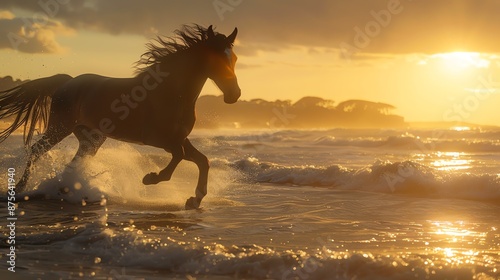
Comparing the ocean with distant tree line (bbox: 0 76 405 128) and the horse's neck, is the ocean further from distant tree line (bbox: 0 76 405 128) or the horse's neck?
distant tree line (bbox: 0 76 405 128)

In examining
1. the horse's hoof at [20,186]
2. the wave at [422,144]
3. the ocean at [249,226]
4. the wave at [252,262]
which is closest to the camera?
the wave at [252,262]

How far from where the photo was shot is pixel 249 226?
7457mm

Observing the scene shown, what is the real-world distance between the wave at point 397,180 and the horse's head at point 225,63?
539cm

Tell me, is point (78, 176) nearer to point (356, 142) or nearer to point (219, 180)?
point (219, 180)

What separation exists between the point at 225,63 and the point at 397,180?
243 inches

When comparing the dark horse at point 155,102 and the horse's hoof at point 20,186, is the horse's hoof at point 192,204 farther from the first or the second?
the horse's hoof at point 20,186

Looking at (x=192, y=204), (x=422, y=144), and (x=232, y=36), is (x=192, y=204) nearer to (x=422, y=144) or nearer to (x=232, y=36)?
(x=232, y=36)

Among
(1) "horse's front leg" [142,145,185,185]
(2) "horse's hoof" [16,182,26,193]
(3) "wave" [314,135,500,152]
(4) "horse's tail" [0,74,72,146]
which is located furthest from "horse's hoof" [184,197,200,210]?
(3) "wave" [314,135,500,152]

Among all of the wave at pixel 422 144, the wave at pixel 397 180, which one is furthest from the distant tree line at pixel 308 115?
the wave at pixel 397 180

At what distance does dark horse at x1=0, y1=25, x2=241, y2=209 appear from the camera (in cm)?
838

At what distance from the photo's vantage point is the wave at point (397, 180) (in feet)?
40.4

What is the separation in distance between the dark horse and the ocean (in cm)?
53

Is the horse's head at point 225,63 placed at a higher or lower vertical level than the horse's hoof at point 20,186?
higher

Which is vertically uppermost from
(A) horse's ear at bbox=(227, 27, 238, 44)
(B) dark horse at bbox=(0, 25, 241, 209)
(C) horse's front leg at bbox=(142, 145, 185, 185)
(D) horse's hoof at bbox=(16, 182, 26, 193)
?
(A) horse's ear at bbox=(227, 27, 238, 44)
